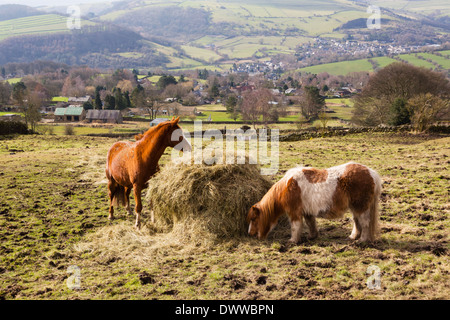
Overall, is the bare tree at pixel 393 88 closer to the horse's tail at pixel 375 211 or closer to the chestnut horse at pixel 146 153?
the horse's tail at pixel 375 211

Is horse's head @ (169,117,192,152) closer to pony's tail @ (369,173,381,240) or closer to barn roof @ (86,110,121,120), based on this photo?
pony's tail @ (369,173,381,240)

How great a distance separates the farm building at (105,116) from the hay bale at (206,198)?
59089 mm

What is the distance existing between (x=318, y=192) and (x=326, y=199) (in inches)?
8.1

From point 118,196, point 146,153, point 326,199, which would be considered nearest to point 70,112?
point 118,196

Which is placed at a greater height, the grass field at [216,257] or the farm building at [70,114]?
the farm building at [70,114]

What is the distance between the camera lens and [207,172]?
7.93 m

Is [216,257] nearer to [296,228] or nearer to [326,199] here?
[296,228]

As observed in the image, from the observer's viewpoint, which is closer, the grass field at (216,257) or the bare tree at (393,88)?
the grass field at (216,257)

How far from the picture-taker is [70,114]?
224 ft

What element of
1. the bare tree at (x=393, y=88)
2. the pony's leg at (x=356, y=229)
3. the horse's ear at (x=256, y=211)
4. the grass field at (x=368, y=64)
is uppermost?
the grass field at (x=368, y=64)

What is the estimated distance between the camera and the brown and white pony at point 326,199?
6371 mm

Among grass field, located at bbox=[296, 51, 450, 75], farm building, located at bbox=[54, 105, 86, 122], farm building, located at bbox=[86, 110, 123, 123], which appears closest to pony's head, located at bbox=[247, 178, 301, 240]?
farm building, located at bbox=[86, 110, 123, 123]

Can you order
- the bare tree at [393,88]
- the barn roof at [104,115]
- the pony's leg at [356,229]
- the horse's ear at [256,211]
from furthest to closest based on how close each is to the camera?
the barn roof at [104,115], the bare tree at [393,88], the horse's ear at [256,211], the pony's leg at [356,229]

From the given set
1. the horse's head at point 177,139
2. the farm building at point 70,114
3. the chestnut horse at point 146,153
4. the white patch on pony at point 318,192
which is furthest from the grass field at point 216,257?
the farm building at point 70,114
